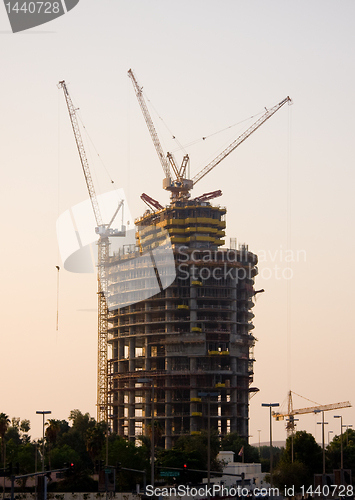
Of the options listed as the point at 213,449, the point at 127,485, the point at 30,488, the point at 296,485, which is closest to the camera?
the point at 296,485

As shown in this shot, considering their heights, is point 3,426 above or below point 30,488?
above

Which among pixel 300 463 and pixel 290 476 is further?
pixel 300 463

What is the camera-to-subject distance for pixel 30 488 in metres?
166

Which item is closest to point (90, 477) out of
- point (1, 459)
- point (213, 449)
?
point (1, 459)

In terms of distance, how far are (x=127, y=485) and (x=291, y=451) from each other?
30.3 metres

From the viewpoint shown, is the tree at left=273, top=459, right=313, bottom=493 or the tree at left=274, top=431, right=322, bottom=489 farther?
the tree at left=274, top=431, right=322, bottom=489

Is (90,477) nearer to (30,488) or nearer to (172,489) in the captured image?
(30,488)

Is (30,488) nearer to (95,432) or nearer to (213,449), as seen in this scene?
(95,432)

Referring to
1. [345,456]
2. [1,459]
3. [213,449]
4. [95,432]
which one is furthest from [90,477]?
[345,456]

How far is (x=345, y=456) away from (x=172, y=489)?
5854cm

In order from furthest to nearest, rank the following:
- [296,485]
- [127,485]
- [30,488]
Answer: [30,488], [127,485], [296,485]

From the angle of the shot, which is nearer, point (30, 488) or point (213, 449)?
point (30, 488)

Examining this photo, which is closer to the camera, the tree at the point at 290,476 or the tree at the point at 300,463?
the tree at the point at 290,476

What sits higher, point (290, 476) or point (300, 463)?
point (300, 463)
